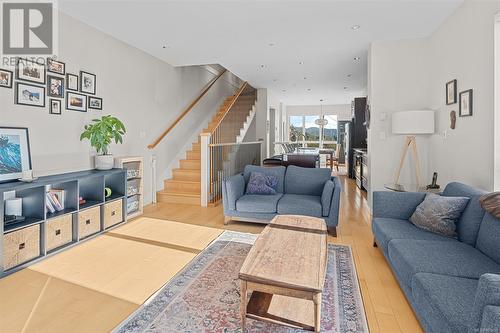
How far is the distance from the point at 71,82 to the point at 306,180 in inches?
138

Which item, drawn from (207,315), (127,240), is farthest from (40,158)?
(207,315)

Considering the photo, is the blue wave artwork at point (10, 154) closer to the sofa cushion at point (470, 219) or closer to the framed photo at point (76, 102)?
the framed photo at point (76, 102)

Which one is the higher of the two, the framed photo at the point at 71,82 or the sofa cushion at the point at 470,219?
the framed photo at the point at 71,82

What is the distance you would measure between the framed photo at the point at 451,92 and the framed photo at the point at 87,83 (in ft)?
15.8

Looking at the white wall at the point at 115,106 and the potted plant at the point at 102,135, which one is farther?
the potted plant at the point at 102,135

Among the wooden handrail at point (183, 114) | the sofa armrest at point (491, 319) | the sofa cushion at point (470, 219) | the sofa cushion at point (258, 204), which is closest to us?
the sofa armrest at point (491, 319)

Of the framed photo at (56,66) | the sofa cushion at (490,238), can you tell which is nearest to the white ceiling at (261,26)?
the framed photo at (56,66)

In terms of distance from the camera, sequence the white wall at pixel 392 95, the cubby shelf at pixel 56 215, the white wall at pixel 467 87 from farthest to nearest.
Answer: the white wall at pixel 392 95
the white wall at pixel 467 87
the cubby shelf at pixel 56 215

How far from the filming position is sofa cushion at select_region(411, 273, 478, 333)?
53.2 inches

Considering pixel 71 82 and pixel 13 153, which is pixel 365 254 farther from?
pixel 71 82

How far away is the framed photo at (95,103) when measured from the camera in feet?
13.4

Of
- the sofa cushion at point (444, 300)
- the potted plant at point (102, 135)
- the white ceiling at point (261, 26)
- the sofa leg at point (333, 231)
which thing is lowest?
the sofa leg at point (333, 231)

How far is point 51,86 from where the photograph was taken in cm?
348

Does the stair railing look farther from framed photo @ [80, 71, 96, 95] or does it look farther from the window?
the window
